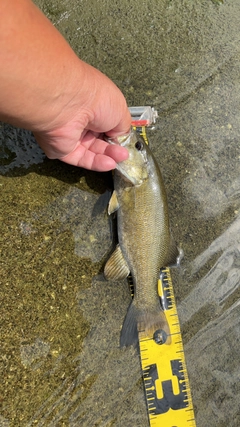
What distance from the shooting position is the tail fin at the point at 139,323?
8.98 ft

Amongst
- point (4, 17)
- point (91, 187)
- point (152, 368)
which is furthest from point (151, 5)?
point (152, 368)

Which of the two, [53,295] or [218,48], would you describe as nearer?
[53,295]

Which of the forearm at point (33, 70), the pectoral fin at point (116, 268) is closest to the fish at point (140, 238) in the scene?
the pectoral fin at point (116, 268)

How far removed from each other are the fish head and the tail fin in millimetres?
954

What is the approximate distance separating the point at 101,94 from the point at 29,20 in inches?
26.0

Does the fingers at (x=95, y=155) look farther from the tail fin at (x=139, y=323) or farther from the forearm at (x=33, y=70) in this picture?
the tail fin at (x=139, y=323)

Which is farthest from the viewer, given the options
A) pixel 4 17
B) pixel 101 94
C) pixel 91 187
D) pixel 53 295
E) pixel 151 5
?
pixel 151 5

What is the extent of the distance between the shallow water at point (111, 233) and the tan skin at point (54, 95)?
325 millimetres

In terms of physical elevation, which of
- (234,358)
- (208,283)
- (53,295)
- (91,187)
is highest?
(91,187)

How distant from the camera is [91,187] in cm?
288

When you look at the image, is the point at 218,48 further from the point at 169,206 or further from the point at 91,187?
the point at 91,187

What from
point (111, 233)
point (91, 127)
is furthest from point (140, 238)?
point (91, 127)

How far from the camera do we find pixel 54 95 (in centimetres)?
204

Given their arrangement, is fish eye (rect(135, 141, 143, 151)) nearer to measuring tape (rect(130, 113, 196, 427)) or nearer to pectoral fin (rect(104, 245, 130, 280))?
pectoral fin (rect(104, 245, 130, 280))
